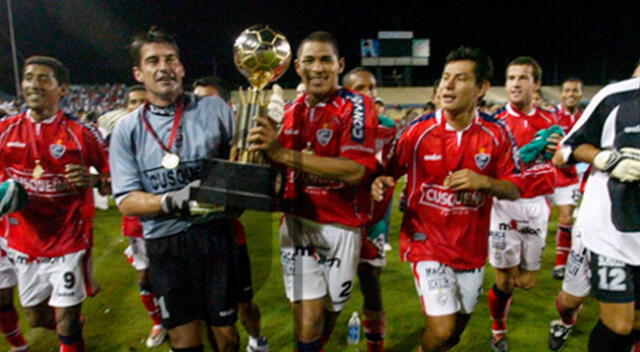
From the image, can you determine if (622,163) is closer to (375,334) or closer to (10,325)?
(375,334)

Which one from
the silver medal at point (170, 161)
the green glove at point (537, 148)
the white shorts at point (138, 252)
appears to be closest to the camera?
the silver medal at point (170, 161)

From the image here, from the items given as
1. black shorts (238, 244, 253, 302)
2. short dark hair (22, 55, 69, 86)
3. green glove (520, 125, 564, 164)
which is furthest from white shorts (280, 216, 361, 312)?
short dark hair (22, 55, 69, 86)

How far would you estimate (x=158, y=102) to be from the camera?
2.67m

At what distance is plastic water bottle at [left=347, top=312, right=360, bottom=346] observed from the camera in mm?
3832

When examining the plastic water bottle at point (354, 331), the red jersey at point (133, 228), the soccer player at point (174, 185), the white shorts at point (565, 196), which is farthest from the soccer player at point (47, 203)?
the white shorts at point (565, 196)

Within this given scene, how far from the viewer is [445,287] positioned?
9.54ft

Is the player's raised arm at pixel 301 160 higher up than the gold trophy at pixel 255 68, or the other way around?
the gold trophy at pixel 255 68

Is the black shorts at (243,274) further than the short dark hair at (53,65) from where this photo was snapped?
No

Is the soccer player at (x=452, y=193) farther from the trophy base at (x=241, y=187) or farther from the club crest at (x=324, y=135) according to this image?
the trophy base at (x=241, y=187)

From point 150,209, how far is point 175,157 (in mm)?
304

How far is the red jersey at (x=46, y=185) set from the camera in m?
3.31

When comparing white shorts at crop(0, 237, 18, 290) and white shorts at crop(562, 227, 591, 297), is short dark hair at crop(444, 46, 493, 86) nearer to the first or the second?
white shorts at crop(562, 227, 591, 297)

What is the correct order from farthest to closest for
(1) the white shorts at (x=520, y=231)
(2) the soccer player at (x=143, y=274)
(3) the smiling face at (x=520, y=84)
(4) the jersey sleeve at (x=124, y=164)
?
1. (3) the smiling face at (x=520, y=84)
2. (1) the white shorts at (x=520, y=231)
3. (2) the soccer player at (x=143, y=274)
4. (4) the jersey sleeve at (x=124, y=164)

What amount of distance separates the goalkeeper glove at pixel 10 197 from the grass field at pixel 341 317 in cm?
159
